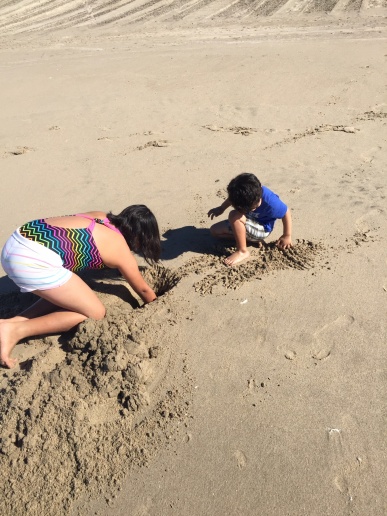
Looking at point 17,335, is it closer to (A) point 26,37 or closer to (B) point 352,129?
(B) point 352,129

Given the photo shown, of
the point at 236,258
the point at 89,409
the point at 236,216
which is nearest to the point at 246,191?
the point at 236,216

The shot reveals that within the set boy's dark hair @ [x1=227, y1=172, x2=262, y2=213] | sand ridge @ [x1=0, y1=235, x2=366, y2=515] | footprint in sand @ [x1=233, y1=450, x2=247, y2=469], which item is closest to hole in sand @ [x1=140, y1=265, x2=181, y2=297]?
sand ridge @ [x1=0, y1=235, x2=366, y2=515]

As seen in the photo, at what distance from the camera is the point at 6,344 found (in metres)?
2.53

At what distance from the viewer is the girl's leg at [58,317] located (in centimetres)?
253

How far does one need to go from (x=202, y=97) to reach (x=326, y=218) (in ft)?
11.1

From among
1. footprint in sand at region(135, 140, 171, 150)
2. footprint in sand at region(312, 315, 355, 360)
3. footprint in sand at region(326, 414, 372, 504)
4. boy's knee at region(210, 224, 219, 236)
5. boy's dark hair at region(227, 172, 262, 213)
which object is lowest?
footprint in sand at region(326, 414, 372, 504)

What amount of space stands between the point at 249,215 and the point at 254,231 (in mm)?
116

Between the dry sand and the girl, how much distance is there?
12 cm

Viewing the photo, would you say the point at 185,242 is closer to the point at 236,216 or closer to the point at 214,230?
the point at 214,230

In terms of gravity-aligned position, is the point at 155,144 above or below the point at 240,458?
above

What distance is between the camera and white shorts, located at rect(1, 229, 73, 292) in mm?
2490

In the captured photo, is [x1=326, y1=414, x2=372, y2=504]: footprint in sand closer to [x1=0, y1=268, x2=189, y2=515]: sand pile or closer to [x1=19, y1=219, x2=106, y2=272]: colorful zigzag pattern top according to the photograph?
[x1=0, y1=268, x2=189, y2=515]: sand pile

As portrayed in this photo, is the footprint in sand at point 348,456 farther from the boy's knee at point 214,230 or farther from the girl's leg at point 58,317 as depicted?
the boy's knee at point 214,230

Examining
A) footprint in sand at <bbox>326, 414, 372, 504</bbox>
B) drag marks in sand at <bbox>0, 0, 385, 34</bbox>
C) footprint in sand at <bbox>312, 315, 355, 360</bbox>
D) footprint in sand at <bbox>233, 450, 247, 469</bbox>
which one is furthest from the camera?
drag marks in sand at <bbox>0, 0, 385, 34</bbox>
